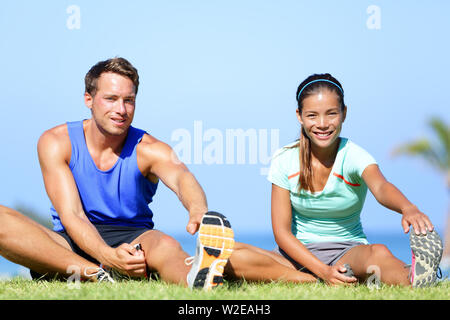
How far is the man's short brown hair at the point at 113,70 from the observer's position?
492 centimetres

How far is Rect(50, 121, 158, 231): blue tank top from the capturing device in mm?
4941

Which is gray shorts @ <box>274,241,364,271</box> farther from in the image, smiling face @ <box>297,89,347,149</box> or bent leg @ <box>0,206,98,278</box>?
bent leg @ <box>0,206,98,278</box>

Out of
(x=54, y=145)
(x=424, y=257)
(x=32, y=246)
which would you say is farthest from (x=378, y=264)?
(x=54, y=145)

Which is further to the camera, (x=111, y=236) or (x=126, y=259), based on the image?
(x=111, y=236)

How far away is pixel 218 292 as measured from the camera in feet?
11.9

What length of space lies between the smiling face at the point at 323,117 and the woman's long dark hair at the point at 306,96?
54 millimetres

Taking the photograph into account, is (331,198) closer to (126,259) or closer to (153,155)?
(153,155)

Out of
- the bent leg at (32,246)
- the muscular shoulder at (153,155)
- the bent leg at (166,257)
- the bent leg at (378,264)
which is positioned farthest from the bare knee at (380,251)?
the bent leg at (32,246)

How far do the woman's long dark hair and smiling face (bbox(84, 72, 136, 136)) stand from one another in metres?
1.42

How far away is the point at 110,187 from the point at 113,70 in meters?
0.99

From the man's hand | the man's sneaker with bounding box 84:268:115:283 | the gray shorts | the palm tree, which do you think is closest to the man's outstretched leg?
the man's hand

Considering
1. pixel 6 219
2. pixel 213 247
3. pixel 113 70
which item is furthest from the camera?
pixel 113 70
